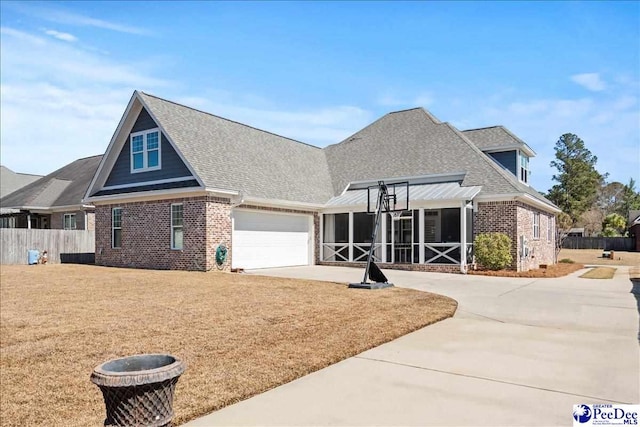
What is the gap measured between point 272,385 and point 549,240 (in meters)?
26.5

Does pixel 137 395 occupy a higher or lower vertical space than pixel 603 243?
higher

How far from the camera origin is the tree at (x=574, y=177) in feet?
198

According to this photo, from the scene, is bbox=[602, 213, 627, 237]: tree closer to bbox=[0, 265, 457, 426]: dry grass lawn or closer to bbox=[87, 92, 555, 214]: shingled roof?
bbox=[87, 92, 555, 214]: shingled roof

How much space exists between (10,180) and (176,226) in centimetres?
3082

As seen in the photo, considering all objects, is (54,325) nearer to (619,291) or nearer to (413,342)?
(413,342)

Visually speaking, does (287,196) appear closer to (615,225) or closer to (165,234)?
(165,234)

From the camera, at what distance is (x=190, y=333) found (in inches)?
317

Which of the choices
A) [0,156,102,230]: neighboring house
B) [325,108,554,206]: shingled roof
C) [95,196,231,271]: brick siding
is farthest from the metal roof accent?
[0,156,102,230]: neighboring house

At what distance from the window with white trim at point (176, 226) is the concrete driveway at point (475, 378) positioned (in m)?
13.1

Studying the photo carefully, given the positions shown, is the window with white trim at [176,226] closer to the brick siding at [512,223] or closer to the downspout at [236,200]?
the downspout at [236,200]

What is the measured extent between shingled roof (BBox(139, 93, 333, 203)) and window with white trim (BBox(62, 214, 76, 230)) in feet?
46.1

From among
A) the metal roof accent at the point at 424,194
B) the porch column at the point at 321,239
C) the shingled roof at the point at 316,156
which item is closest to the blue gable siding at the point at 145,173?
the shingled roof at the point at 316,156

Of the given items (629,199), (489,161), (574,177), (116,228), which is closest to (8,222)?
(116,228)

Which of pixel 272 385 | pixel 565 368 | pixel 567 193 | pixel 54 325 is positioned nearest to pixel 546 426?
pixel 565 368
